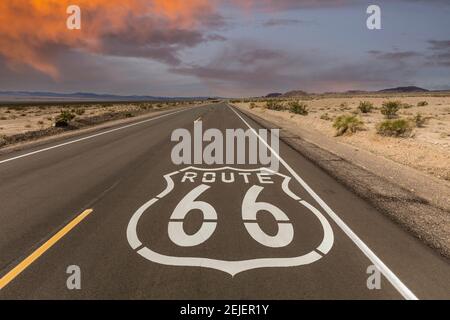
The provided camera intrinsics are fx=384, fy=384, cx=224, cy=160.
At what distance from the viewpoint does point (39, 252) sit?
4.77 m

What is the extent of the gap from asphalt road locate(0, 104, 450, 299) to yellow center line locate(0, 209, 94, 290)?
20mm

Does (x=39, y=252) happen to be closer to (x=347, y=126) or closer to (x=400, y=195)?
(x=400, y=195)

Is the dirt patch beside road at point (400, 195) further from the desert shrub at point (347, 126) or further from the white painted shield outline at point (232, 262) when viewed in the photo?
the desert shrub at point (347, 126)

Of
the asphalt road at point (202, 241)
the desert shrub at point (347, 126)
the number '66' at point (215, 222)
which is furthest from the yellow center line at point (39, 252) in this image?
the desert shrub at point (347, 126)

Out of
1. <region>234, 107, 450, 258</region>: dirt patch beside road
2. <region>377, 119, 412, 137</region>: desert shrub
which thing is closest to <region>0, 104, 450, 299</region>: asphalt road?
<region>234, 107, 450, 258</region>: dirt patch beside road

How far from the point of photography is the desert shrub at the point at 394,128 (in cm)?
1883

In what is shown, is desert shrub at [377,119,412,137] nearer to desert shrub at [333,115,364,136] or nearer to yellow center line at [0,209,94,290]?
desert shrub at [333,115,364,136]

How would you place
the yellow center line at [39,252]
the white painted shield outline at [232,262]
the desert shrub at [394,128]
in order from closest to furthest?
the yellow center line at [39,252]
the white painted shield outline at [232,262]
the desert shrub at [394,128]

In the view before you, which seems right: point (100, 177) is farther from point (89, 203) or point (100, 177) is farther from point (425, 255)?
point (425, 255)

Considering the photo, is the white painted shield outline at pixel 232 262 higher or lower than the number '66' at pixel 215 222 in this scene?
lower

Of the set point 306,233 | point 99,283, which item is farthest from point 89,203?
point 306,233

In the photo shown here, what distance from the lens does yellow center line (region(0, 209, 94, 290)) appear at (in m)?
4.11

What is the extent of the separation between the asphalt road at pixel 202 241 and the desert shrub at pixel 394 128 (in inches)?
457
